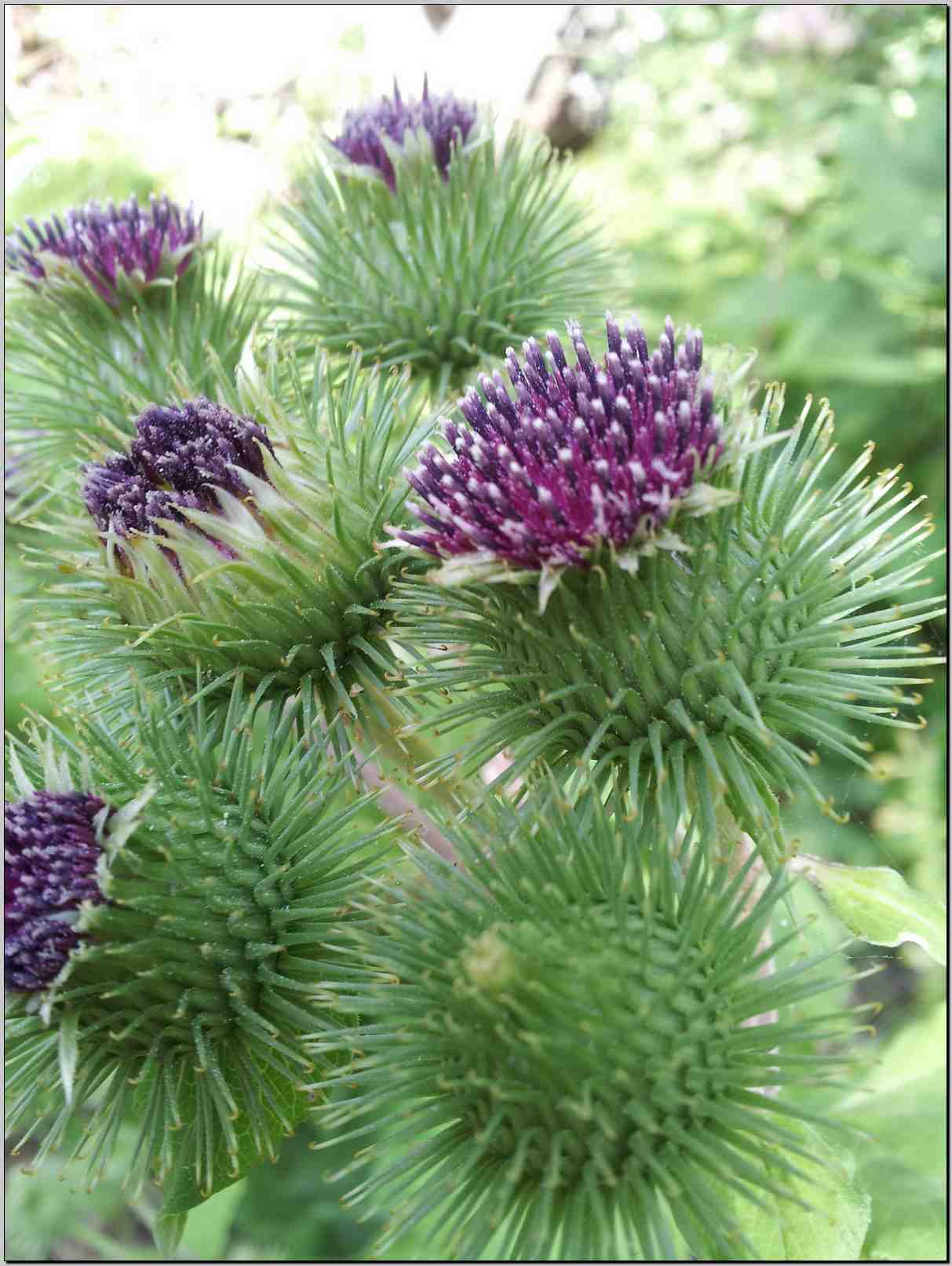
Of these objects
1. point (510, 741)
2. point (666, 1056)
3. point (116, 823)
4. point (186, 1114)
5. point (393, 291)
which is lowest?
point (186, 1114)

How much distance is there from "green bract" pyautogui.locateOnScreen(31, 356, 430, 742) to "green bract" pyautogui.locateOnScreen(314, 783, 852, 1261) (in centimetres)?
56

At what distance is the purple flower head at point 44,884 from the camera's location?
1.75 m

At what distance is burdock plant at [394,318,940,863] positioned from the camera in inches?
69.2

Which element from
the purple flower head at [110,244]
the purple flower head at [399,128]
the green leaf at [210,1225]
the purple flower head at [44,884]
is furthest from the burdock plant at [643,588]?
the green leaf at [210,1225]

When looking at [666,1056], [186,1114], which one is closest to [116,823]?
[186,1114]

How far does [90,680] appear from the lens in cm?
236

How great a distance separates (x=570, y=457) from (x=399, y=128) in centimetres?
154

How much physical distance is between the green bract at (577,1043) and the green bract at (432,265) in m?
1.48

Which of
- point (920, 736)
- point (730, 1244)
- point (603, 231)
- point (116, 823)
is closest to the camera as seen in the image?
point (730, 1244)

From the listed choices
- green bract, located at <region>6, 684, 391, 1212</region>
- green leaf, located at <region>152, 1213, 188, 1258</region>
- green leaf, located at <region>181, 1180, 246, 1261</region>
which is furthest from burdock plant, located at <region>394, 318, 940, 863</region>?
green leaf, located at <region>181, 1180, 246, 1261</region>

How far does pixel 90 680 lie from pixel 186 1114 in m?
0.95

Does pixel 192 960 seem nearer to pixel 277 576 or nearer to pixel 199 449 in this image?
pixel 277 576

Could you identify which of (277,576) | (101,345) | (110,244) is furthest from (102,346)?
(277,576)

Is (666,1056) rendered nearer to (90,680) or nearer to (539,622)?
(539,622)
